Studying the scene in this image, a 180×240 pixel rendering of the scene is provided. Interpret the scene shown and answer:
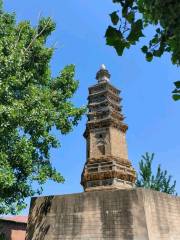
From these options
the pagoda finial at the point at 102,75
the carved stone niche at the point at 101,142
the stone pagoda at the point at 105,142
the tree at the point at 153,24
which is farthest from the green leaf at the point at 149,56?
the pagoda finial at the point at 102,75

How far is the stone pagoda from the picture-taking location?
1891cm

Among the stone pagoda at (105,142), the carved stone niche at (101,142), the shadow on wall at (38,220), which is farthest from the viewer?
the carved stone niche at (101,142)

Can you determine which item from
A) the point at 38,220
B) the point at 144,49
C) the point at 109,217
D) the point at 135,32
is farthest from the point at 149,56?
the point at 38,220

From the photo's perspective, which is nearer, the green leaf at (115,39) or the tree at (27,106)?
the green leaf at (115,39)

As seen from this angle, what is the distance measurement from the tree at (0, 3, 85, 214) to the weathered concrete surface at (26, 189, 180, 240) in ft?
4.21

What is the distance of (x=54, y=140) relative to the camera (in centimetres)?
1304

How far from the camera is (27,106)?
12.4 metres

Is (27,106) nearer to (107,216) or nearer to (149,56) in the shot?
(107,216)

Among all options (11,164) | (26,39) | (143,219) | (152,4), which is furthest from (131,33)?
(26,39)

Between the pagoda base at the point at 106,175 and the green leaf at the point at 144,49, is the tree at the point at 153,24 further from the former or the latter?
the pagoda base at the point at 106,175

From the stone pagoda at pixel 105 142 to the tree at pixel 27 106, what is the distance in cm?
638

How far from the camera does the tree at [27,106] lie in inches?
456

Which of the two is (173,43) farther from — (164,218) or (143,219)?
(164,218)

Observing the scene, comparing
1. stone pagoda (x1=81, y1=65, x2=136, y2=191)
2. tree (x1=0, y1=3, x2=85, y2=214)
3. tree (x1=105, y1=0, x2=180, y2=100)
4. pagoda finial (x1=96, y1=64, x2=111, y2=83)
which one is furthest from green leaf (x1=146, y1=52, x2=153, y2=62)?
pagoda finial (x1=96, y1=64, x2=111, y2=83)
